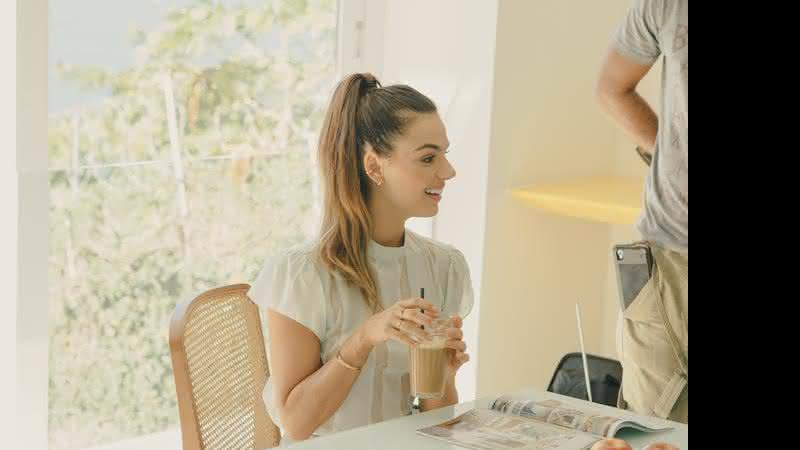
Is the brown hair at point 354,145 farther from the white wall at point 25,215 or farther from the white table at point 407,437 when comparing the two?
the white wall at point 25,215

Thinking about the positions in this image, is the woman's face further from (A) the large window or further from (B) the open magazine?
(A) the large window

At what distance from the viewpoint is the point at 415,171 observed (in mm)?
1780

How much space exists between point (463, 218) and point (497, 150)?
0.67ft

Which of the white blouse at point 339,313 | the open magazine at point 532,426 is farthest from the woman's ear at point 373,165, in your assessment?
the open magazine at point 532,426

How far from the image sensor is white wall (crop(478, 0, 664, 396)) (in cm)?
274

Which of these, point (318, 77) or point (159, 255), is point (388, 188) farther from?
point (318, 77)

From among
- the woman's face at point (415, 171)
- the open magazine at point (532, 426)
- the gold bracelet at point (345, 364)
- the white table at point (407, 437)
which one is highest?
the woman's face at point (415, 171)

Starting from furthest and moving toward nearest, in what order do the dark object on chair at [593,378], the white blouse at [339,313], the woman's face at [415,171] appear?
the dark object on chair at [593,378], the woman's face at [415,171], the white blouse at [339,313]

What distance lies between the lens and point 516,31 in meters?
2.71

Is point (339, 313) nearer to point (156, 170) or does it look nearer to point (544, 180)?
point (156, 170)

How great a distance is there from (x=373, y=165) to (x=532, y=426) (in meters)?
0.53

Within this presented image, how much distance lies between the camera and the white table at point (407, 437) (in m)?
1.38

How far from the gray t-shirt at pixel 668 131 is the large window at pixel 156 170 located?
951 millimetres
